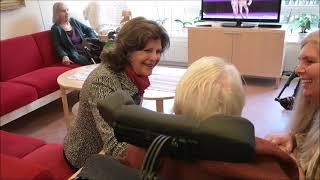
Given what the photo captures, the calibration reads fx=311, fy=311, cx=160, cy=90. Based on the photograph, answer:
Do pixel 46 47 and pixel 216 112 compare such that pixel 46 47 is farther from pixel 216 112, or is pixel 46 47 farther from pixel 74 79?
pixel 216 112

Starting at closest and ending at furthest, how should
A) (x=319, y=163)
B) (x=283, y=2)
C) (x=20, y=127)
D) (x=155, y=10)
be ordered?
(x=319, y=163)
(x=20, y=127)
(x=283, y=2)
(x=155, y=10)

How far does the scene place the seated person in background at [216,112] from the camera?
0.58 metres

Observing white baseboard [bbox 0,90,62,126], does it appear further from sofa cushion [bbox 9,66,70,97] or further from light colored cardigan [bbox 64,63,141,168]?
light colored cardigan [bbox 64,63,141,168]

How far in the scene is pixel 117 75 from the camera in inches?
52.8

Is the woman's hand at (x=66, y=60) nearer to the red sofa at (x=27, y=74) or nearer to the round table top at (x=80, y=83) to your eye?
the red sofa at (x=27, y=74)

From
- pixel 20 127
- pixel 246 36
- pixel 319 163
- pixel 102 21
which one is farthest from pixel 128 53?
pixel 102 21

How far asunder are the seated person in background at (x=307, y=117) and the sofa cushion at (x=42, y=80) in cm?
231

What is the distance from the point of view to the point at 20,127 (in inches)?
114

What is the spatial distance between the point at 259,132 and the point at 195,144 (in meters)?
2.16

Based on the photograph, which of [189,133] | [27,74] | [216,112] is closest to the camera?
[189,133]

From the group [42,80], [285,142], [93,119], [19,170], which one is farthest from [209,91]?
[42,80]

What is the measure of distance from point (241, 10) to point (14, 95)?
258cm

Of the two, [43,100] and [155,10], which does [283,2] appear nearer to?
[155,10]

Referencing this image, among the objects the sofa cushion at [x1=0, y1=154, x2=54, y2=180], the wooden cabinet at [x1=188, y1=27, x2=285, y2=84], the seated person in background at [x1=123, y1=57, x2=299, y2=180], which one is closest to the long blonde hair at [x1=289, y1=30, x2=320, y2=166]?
the seated person in background at [x1=123, y1=57, x2=299, y2=180]
